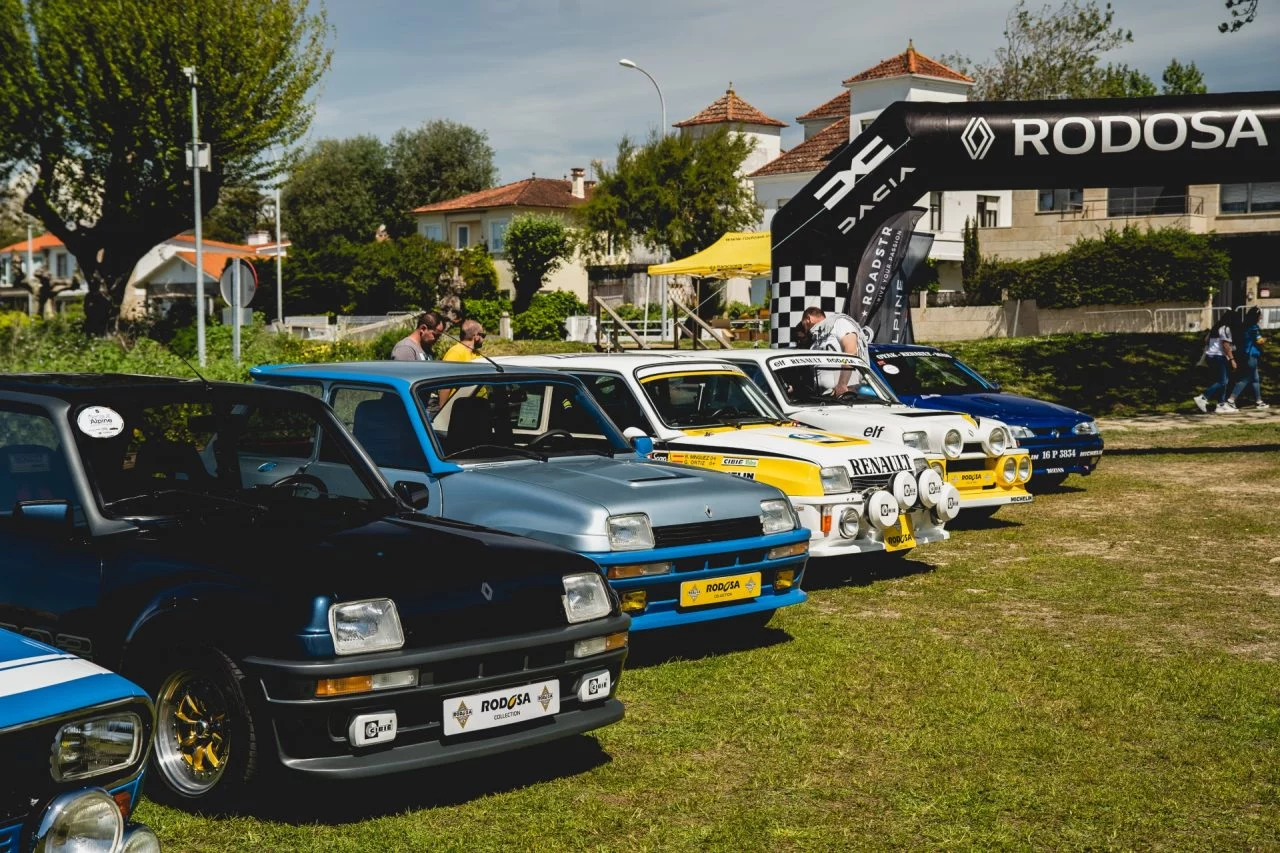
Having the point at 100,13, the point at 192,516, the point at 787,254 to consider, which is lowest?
the point at 192,516

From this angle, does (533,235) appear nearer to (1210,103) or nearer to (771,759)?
(1210,103)

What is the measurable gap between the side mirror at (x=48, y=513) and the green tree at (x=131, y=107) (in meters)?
32.7

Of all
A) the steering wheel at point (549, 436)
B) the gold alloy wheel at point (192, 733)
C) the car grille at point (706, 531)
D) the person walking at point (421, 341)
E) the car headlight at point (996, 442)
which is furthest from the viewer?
the person walking at point (421, 341)

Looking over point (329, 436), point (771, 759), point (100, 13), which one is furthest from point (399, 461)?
point (100, 13)

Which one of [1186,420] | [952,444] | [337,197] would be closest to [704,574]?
[952,444]

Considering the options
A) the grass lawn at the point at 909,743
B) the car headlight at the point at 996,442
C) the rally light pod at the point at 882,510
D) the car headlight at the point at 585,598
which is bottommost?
the grass lawn at the point at 909,743

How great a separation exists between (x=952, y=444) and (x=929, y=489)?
2026 millimetres

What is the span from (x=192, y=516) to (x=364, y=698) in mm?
1150

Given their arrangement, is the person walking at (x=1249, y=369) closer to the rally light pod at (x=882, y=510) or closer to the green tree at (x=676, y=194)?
the rally light pod at (x=882, y=510)

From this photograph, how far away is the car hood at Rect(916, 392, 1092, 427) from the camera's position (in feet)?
43.4

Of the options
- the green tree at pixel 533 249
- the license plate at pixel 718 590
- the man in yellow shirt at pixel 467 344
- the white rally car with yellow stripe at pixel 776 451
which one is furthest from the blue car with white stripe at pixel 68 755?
the green tree at pixel 533 249

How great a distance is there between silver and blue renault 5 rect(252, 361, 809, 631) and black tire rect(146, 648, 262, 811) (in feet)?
5.38

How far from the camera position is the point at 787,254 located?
667 inches

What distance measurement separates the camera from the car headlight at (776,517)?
293 inches
